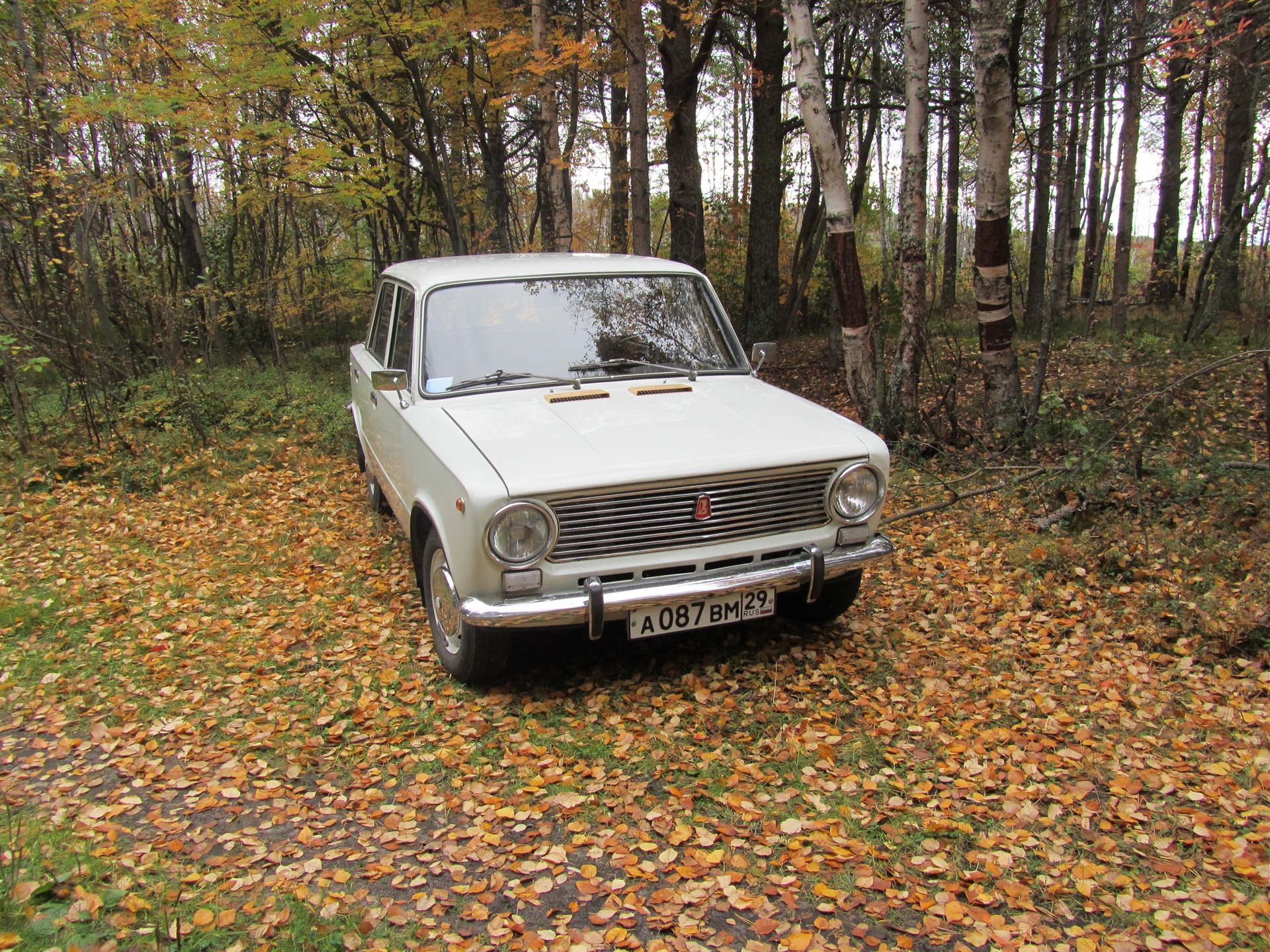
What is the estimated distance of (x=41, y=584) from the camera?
225 inches

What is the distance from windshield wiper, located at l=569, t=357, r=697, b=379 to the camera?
4.72 m

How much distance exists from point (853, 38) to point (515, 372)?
387 inches

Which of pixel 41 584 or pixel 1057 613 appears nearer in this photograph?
pixel 1057 613

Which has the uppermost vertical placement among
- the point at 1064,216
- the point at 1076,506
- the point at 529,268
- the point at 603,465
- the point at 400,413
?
the point at 1064,216

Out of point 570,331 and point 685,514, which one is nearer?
point 685,514

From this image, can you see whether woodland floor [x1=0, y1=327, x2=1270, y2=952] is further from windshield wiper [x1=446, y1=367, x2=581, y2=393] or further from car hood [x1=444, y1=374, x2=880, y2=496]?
windshield wiper [x1=446, y1=367, x2=581, y2=393]

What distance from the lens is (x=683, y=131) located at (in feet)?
40.5

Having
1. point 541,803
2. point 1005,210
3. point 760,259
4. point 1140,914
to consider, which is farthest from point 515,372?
point 760,259

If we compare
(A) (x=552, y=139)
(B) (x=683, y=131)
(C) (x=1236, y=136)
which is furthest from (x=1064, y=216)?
(A) (x=552, y=139)

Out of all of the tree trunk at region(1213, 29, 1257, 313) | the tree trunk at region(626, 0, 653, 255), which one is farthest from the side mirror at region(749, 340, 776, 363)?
the tree trunk at region(1213, 29, 1257, 313)

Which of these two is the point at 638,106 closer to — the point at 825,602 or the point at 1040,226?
the point at 825,602

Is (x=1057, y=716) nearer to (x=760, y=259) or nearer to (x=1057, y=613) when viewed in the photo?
(x=1057, y=613)

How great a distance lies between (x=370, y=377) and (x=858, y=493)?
10.3 feet

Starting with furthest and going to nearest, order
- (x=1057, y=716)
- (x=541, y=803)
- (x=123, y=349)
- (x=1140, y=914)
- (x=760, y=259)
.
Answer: (x=760, y=259), (x=123, y=349), (x=1057, y=716), (x=541, y=803), (x=1140, y=914)
